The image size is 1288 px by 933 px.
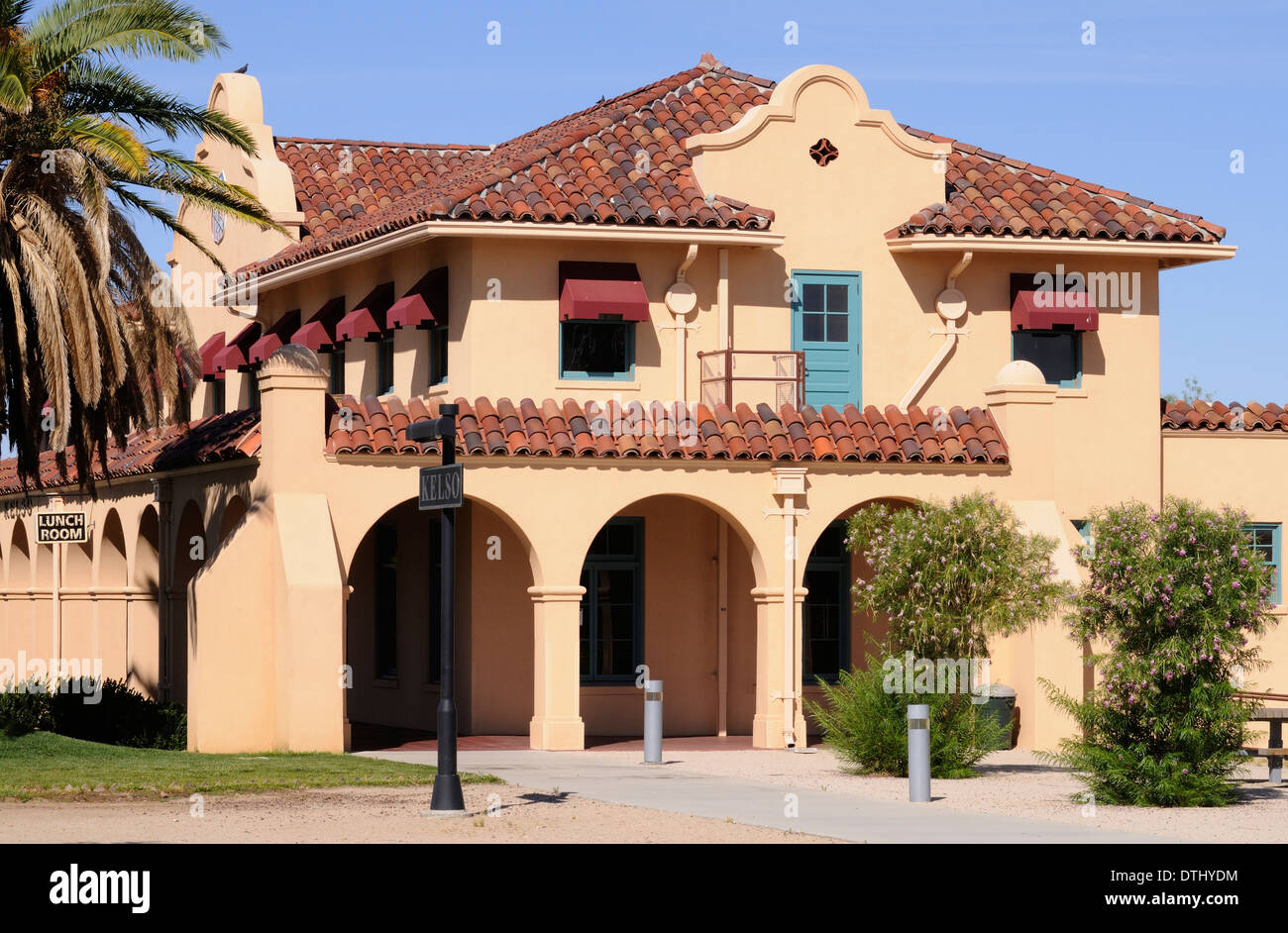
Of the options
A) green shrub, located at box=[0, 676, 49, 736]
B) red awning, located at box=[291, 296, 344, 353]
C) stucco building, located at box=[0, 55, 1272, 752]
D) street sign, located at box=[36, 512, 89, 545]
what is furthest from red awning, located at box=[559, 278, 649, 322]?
green shrub, located at box=[0, 676, 49, 736]

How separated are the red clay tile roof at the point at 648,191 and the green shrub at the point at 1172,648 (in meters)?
9.37

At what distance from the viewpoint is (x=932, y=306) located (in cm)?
2808

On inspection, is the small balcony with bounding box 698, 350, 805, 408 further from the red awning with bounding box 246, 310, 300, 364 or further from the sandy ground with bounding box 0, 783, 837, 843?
the sandy ground with bounding box 0, 783, 837, 843

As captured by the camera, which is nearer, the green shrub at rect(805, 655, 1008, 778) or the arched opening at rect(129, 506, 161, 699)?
the green shrub at rect(805, 655, 1008, 778)

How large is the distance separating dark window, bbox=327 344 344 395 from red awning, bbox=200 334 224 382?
233 cm

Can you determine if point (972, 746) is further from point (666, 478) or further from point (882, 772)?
point (666, 478)

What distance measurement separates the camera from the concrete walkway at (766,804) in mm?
15258

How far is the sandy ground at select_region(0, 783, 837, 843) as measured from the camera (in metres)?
14.6

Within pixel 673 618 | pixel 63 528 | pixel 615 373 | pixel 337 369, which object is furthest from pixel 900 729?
pixel 337 369

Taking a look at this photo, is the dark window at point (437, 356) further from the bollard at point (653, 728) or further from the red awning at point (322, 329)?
the bollard at point (653, 728)

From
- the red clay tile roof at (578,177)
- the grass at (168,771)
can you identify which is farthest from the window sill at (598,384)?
the grass at (168,771)

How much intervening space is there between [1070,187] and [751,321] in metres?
5.67

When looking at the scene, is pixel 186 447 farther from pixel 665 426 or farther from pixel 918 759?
pixel 918 759

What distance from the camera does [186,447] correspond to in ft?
87.7
